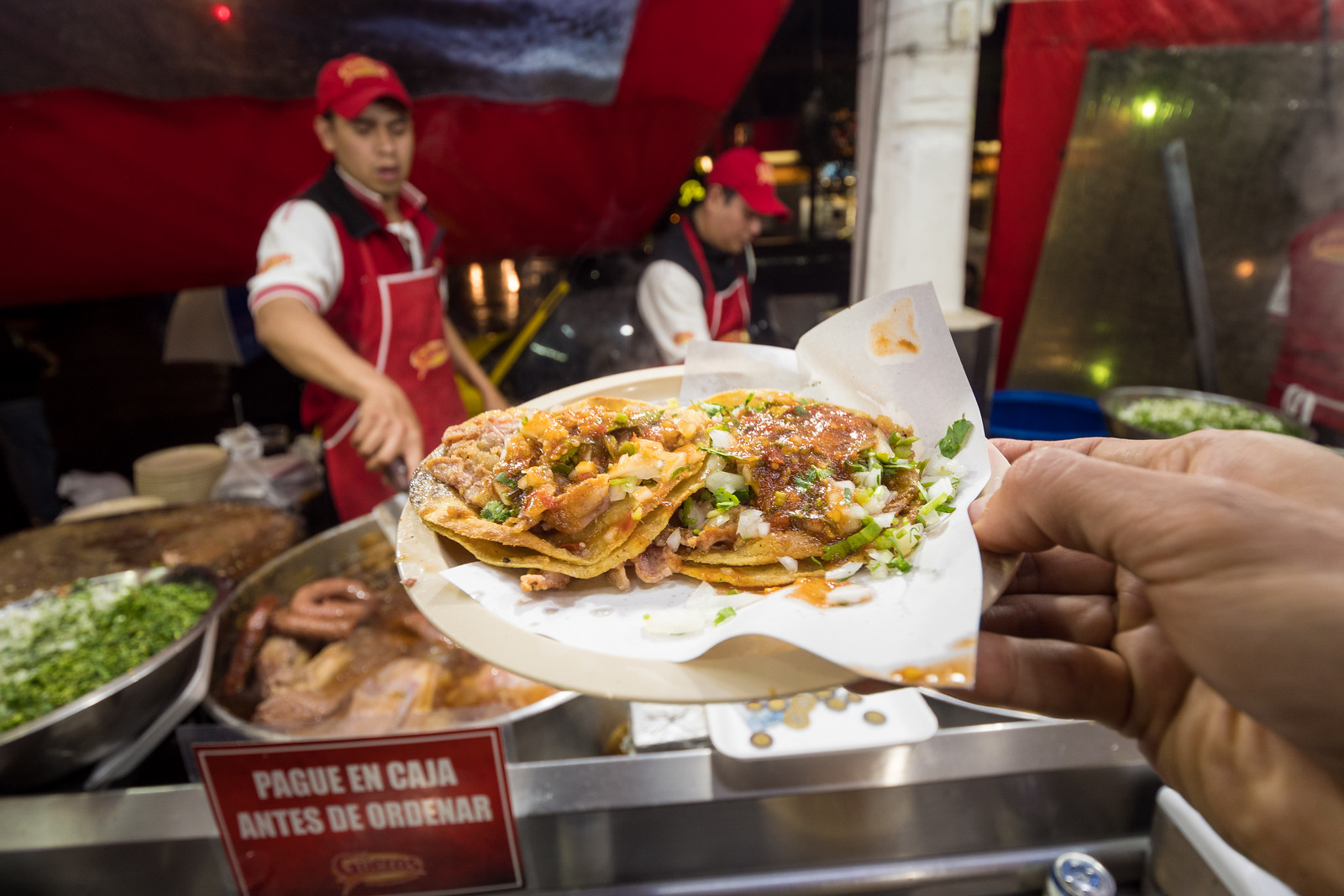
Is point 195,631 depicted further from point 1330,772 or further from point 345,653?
point 1330,772

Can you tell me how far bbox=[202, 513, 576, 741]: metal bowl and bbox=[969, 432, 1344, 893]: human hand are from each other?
1228 millimetres

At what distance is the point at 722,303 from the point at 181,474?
3902 mm

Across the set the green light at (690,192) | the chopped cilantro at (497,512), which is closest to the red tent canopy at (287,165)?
the green light at (690,192)

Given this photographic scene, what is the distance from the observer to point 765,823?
68.6 inches

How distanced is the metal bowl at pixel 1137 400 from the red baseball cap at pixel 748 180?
229 centimetres

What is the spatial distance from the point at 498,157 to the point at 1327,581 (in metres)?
5.01

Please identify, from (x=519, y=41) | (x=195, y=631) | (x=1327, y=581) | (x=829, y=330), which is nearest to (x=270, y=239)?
(x=195, y=631)

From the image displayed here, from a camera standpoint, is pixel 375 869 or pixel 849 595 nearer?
pixel 849 595

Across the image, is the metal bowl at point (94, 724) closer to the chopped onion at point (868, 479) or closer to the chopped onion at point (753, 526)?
the chopped onion at point (753, 526)

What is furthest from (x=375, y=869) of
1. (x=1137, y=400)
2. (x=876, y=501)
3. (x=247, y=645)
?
(x=1137, y=400)

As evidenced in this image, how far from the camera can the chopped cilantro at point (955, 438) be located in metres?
1.39

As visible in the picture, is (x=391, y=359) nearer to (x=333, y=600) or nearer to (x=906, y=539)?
(x=333, y=600)

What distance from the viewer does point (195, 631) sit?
1903 mm

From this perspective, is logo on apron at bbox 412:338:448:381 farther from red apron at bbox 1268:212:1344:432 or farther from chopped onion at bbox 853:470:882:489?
red apron at bbox 1268:212:1344:432
